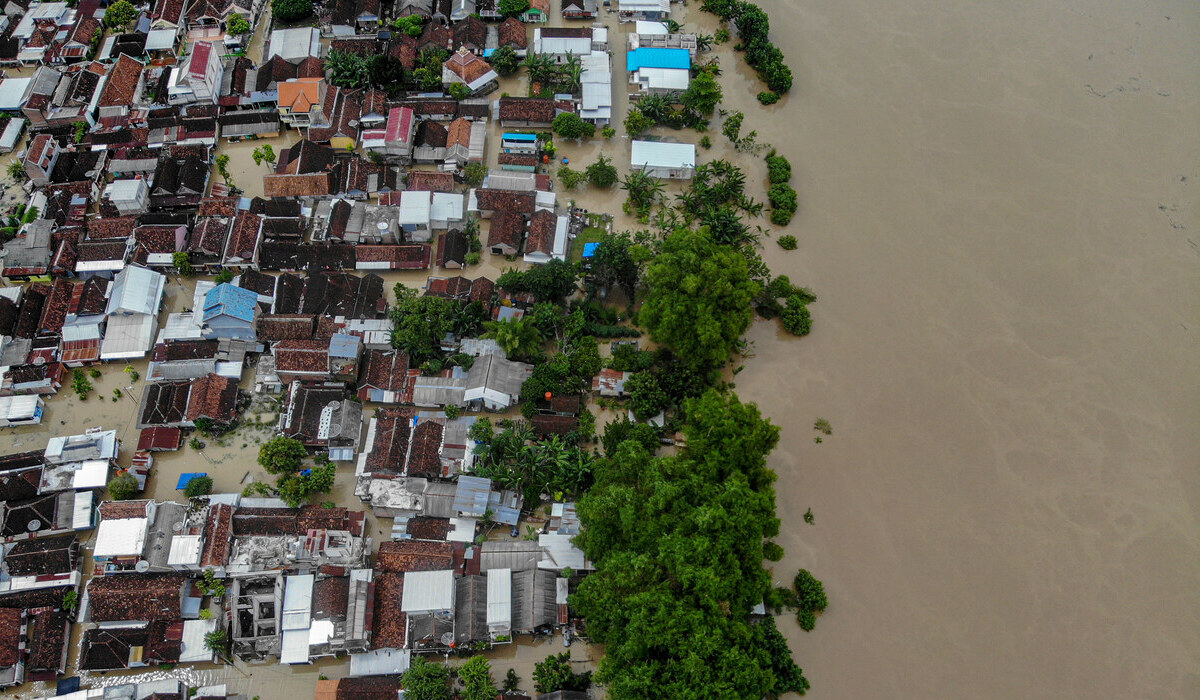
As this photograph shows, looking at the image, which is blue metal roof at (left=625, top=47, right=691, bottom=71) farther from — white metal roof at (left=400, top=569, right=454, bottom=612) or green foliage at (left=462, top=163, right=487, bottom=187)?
white metal roof at (left=400, top=569, right=454, bottom=612)

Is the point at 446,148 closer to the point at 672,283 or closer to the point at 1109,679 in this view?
the point at 672,283

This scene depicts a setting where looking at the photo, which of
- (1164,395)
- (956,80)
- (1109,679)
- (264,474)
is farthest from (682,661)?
(956,80)

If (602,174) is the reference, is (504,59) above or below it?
above

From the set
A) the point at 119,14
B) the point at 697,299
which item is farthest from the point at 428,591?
the point at 119,14

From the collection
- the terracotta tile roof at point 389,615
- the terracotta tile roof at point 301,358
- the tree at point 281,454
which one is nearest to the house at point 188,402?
the terracotta tile roof at point 301,358

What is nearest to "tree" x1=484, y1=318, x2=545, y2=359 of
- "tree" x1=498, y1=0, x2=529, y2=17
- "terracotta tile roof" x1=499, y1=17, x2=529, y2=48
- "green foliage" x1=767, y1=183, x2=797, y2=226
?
"green foliage" x1=767, y1=183, x2=797, y2=226

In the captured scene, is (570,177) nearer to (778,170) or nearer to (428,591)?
(778,170)
